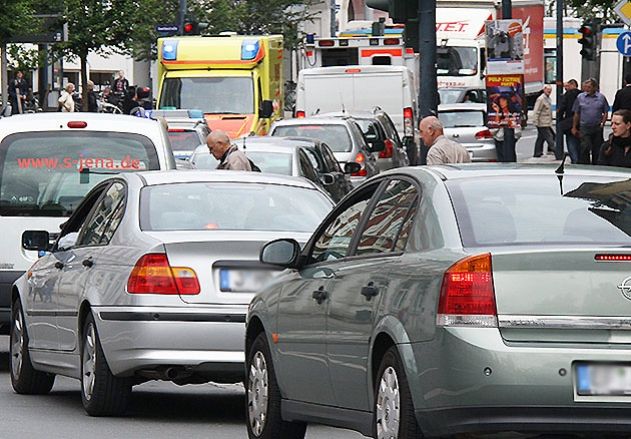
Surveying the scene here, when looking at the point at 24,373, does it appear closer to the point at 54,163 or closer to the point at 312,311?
the point at 54,163

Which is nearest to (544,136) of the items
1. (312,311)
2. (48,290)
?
(48,290)

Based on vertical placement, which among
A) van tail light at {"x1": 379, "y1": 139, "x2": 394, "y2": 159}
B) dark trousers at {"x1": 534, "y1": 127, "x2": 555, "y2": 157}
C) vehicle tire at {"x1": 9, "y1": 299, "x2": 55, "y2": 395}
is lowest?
dark trousers at {"x1": 534, "y1": 127, "x2": 555, "y2": 157}

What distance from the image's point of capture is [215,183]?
11.2 m

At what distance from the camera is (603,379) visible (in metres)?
6.71

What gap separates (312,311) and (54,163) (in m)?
5.59

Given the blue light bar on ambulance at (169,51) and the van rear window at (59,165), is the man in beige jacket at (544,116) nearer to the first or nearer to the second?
the blue light bar on ambulance at (169,51)

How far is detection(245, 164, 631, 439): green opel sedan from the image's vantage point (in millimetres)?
6680

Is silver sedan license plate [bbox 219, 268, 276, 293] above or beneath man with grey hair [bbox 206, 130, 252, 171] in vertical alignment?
beneath

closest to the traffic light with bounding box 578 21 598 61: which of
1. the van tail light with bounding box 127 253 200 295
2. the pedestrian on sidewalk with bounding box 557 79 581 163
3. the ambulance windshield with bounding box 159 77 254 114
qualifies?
the pedestrian on sidewalk with bounding box 557 79 581 163

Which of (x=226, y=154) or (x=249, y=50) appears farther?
(x=249, y=50)

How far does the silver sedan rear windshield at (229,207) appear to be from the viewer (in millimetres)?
10727

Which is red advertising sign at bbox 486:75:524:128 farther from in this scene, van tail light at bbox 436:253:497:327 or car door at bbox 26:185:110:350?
van tail light at bbox 436:253:497:327

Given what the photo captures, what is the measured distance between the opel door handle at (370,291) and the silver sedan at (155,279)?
8.32 feet

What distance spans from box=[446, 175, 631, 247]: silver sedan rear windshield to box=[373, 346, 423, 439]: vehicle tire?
597mm
